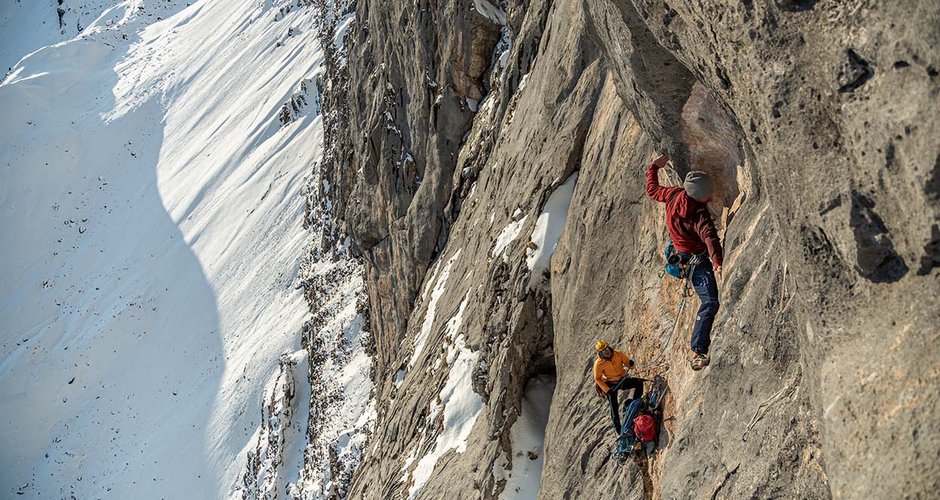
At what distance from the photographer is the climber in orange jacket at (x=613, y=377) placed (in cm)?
855

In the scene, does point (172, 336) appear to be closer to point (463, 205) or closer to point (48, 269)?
point (48, 269)

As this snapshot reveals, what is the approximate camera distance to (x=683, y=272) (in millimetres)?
7629

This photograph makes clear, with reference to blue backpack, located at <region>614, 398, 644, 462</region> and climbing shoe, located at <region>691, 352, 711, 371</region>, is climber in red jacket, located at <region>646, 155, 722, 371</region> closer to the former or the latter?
climbing shoe, located at <region>691, 352, 711, 371</region>

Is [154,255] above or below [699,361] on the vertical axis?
below

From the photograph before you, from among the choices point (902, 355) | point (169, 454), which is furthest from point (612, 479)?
point (169, 454)

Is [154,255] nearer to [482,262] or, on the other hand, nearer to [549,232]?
[482,262]

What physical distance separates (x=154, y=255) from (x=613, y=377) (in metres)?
42.9

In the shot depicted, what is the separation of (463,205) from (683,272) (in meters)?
13.0

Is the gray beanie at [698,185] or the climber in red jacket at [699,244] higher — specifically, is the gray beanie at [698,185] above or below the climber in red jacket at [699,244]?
above

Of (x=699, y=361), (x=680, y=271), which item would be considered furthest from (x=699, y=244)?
(x=699, y=361)

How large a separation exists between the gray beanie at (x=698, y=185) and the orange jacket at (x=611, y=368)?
8.31 feet

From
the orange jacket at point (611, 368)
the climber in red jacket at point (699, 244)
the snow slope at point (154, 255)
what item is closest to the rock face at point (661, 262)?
Result: the climber in red jacket at point (699, 244)

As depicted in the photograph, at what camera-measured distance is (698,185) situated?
7.16 metres

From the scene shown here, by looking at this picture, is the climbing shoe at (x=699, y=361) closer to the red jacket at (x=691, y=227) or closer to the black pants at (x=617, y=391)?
the red jacket at (x=691, y=227)
